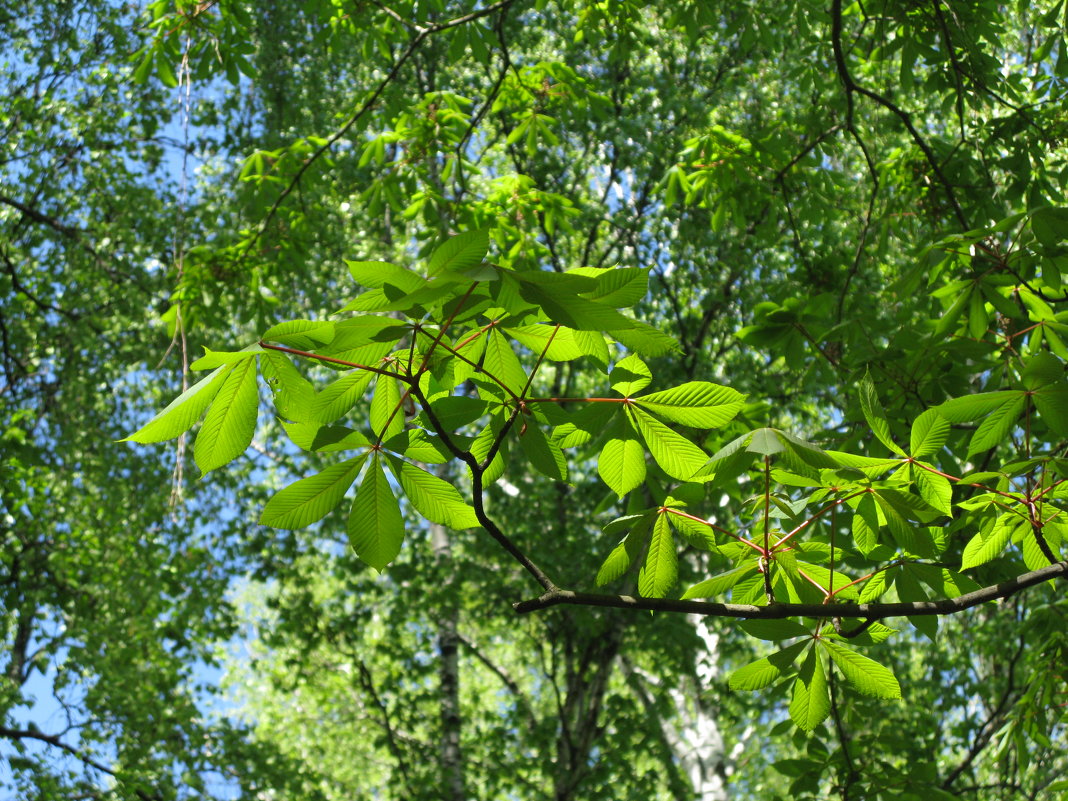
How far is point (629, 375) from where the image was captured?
1.18 m

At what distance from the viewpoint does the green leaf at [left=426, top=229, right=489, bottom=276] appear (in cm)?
92

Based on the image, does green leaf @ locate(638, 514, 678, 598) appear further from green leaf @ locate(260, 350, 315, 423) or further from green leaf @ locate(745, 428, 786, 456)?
green leaf @ locate(260, 350, 315, 423)

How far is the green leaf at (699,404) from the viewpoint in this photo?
3.61ft

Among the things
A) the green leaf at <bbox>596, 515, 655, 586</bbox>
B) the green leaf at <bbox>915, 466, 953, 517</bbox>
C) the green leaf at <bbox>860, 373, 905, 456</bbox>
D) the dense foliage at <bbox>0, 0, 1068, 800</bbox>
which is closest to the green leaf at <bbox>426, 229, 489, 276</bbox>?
the dense foliage at <bbox>0, 0, 1068, 800</bbox>

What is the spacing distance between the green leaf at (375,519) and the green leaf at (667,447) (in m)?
0.31

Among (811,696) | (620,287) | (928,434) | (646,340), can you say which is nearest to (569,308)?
(620,287)

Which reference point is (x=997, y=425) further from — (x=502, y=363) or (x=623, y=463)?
(x=502, y=363)

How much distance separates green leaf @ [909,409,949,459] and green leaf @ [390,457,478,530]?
67 centimetres

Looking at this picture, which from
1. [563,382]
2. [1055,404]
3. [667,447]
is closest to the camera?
[667,447]

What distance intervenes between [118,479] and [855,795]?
627 centimetres

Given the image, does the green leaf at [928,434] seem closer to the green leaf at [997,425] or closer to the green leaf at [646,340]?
the green leaf at [997,425]

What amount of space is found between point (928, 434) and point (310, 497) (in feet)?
2.85

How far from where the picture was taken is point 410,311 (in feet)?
3.06

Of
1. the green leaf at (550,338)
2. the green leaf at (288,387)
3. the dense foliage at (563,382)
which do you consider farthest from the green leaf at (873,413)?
the green leaf at (288,387)
